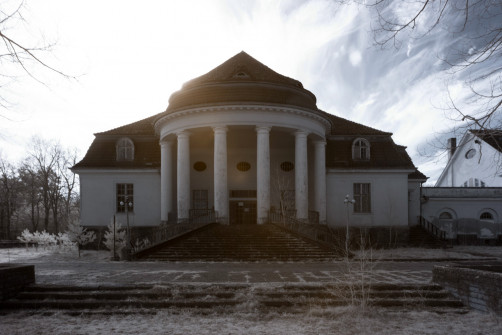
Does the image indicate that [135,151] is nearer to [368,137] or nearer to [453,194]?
[368,137]

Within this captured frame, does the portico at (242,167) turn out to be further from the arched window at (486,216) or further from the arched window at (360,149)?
the arched window at (486,216)

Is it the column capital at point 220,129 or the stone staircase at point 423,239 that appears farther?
the stone staircase at point 423,239

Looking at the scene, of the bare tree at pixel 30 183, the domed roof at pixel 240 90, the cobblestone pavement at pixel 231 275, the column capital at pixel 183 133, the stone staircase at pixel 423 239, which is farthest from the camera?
the bare tree at pixel 30 183

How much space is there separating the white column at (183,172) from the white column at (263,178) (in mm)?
4857

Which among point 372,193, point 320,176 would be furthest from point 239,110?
point 372,193

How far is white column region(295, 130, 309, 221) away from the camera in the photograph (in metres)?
27.5

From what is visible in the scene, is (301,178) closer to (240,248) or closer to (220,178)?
(220,178)

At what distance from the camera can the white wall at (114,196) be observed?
32500mm

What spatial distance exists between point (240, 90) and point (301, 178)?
7.02m

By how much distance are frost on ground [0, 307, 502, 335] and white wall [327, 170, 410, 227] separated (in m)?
23.5

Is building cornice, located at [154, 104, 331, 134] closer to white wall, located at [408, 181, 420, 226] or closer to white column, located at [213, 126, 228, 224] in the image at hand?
white column, located at [213, 126, 228, 224]

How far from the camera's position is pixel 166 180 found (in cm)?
3034

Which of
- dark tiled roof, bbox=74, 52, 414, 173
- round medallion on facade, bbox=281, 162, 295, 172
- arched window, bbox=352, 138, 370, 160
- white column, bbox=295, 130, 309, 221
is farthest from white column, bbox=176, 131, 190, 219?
arched window, bbox=352, 138, 370, 160

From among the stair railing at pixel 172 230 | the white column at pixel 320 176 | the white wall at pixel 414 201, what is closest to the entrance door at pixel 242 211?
the white column at pixel 320 176
